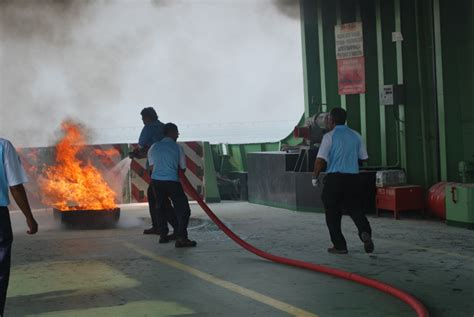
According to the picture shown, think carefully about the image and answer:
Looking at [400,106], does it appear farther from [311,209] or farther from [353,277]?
[353,277]

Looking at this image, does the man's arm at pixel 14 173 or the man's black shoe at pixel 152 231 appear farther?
the man's black shoe at pixel 152 231

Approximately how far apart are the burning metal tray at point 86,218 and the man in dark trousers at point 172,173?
76.4 inches

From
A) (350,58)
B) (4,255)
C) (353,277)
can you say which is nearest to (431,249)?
(353,277)

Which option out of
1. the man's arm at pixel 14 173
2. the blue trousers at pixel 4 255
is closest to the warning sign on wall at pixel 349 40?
the man's arm at pixel 14 173

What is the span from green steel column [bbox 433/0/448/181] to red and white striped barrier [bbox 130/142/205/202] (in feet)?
15.7

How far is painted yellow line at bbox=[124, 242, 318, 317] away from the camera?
17.7 feet

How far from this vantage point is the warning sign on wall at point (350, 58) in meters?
11.9

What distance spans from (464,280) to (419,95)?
512 cm

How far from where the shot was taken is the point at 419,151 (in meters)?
11.0

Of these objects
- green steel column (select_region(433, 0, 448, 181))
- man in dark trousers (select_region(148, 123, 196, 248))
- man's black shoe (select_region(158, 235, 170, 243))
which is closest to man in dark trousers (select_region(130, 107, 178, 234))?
man's black shoe (select_region(158, 235, 170, 243))

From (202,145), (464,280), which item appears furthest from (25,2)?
(464,280)

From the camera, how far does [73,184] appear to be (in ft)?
35.9

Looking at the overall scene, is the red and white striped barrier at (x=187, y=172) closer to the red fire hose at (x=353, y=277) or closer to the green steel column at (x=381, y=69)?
the green steel column at (x=381, y=69)

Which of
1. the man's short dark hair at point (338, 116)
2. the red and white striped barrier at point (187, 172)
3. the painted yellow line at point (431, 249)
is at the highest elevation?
the man's short dark hair at point (338, 116)
